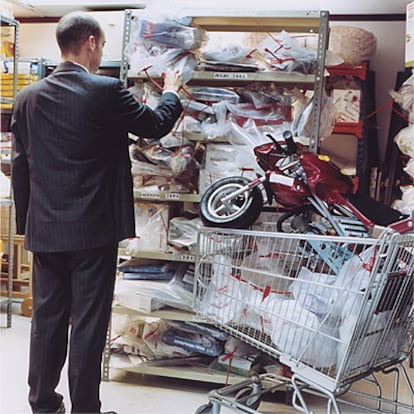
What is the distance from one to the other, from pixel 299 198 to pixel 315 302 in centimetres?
41

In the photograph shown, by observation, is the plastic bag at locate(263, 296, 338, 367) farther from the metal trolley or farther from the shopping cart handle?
the shopping cart handle

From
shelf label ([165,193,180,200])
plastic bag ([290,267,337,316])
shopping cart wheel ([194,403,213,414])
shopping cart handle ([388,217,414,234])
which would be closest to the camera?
shopping cart handle ([388,217,414,234])

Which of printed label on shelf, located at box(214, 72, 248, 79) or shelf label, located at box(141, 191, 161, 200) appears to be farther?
shelf label, located at box(141, 191, 161, 200)

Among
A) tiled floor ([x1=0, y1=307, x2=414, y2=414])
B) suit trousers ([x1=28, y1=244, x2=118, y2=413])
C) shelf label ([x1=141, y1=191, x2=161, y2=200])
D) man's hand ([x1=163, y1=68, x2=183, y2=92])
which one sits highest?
man's hand ([x1=163, y1=68, x2=183, y2=92])

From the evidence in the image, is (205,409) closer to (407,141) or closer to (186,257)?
(186,257)

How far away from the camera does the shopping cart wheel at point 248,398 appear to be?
2.41m

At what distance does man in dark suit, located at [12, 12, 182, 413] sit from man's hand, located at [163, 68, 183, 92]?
0.71ft

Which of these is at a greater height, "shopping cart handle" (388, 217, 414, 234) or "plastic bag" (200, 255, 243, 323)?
"shopping cart handle" (388, 217, 414, 234)

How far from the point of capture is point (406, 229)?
1.85 meters

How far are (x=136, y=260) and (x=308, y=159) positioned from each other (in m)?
1.29

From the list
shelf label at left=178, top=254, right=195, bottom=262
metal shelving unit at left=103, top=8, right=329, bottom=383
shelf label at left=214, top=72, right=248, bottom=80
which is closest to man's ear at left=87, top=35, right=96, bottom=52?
metal shelving unit at left=103, top=8, right=329, bottom=383

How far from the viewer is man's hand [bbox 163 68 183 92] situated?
2507 millimetres

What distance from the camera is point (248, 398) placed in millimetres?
2416

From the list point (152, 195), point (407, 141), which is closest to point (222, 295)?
point (152, 195)
